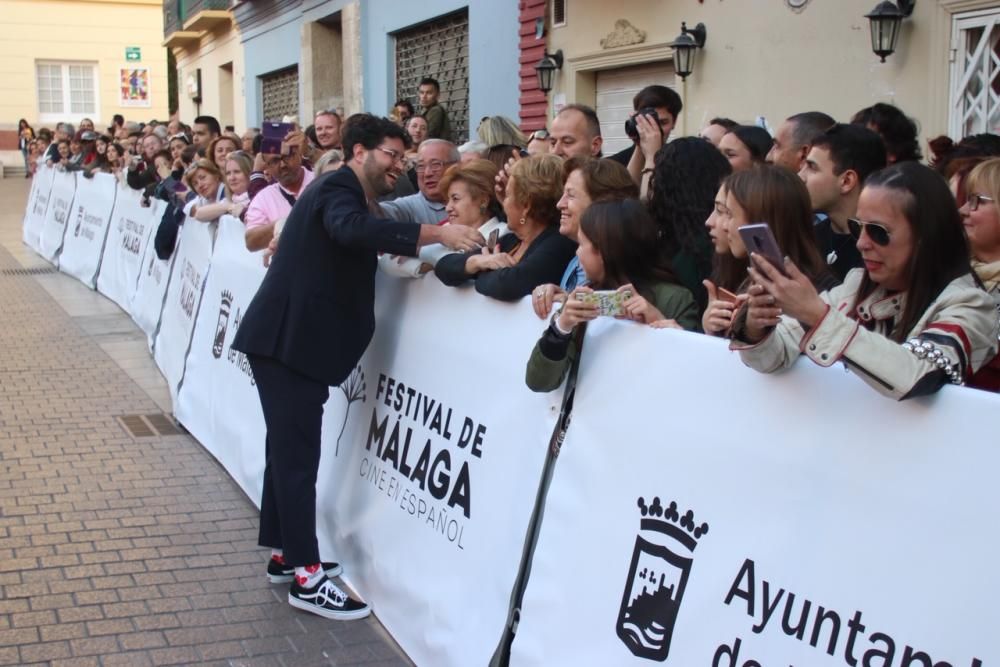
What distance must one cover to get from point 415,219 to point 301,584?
1851 millimetres

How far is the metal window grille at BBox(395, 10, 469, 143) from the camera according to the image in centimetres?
1576

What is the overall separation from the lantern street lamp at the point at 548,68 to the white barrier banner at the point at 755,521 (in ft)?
32.2

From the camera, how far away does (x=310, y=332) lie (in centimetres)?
461

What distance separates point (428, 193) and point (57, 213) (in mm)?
12716

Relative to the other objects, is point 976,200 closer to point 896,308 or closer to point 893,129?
point 896,308

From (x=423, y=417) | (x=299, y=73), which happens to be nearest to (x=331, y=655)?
(x=423, y=417)

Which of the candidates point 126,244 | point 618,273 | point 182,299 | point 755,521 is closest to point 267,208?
point 182,299

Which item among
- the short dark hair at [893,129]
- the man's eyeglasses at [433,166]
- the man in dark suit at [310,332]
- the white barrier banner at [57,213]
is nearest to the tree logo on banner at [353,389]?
the man in dark suit at [310,332]

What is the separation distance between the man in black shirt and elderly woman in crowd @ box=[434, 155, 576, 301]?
88cm

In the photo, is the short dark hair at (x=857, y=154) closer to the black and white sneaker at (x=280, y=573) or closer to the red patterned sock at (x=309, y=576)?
the red patterned sock at (x=309, y=576)

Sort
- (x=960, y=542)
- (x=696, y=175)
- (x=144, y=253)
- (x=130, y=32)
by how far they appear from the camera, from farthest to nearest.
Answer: (x=130, y=32)
(x=144, y=253)
(x=696, y=175)
(x=960, y=542)

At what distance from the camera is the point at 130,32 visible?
Result: 133 feet

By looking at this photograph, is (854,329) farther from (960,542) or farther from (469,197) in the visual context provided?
(469,197)

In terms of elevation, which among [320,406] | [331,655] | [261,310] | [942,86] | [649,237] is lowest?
[331,655]
